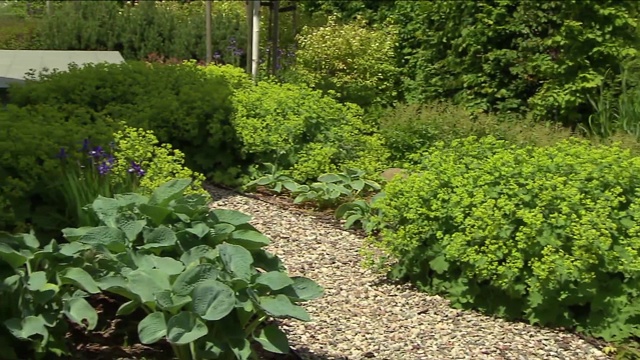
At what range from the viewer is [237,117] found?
7094 millimetres

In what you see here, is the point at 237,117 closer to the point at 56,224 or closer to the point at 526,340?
the point at 56,224

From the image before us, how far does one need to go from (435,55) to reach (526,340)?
535 cm

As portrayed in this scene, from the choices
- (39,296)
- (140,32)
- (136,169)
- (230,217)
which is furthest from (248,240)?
(140,32)

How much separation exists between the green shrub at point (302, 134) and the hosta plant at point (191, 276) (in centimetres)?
271

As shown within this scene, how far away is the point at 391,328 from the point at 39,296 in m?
1.80

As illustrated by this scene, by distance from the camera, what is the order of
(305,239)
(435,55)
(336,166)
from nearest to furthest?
(305,239) → (336,166) → (435,55)

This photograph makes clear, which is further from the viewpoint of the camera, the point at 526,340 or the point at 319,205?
the point at 319,205

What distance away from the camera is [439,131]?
7613mm

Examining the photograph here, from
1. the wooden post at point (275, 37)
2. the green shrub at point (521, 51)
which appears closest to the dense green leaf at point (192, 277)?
the green shrub at point (521, 51)

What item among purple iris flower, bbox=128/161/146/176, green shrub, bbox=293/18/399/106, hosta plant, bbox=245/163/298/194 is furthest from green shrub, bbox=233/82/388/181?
green shrub, bbox=293/18/399/106

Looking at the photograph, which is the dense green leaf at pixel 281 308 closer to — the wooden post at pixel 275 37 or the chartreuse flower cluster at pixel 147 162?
the chartreuse flower cluster at pixel 147 162

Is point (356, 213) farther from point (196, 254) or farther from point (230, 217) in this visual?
point (196, 254)

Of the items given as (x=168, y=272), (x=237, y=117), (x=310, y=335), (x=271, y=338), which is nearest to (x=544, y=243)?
(x=310, y=335)

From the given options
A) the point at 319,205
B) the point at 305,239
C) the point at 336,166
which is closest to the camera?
the point at 305,239
